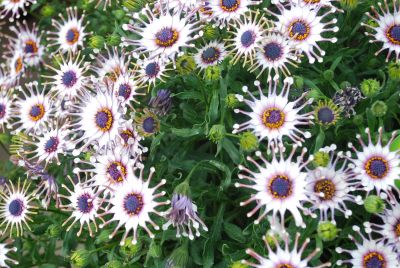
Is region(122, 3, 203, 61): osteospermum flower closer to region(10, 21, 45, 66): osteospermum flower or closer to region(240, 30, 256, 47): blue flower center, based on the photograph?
region(240, 30, 256, 47): blue flower center

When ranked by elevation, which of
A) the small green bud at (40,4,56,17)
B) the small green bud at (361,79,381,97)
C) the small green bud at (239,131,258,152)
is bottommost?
the small green bud at (239,131,258,152)

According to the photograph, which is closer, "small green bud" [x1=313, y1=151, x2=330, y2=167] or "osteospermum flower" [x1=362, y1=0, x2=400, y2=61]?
"small green bud" [x1=313, y1=151, x2=330, y2=167]

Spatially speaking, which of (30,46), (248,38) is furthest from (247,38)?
(30,46)

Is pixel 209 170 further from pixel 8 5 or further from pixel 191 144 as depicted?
pixel 8 5

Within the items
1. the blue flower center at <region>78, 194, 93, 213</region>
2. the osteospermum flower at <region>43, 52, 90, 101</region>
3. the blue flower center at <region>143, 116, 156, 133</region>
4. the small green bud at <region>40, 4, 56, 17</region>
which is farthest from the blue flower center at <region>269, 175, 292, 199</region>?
the small green bud at <region>40, 4, 56, 17</region>

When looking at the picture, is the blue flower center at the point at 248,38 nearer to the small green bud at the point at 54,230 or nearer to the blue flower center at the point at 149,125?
the blue flower center at the point at 149,125

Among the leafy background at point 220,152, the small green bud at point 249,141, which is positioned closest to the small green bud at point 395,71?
the leafy background at point 220,152

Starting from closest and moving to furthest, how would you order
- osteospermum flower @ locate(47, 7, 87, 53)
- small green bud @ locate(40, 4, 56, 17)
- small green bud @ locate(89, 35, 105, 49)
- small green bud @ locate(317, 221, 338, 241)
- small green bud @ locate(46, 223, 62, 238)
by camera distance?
small green bud @ locate(317, 221, 338, 241) < small green bud @ locate(46, 223, 62, 238) < small green bud @ locate(89, 35, 105, 49) < osteospermum flower @ locate(47, 7, 87, 53) < small green bud @ locate(40, 4, 56, 17)
